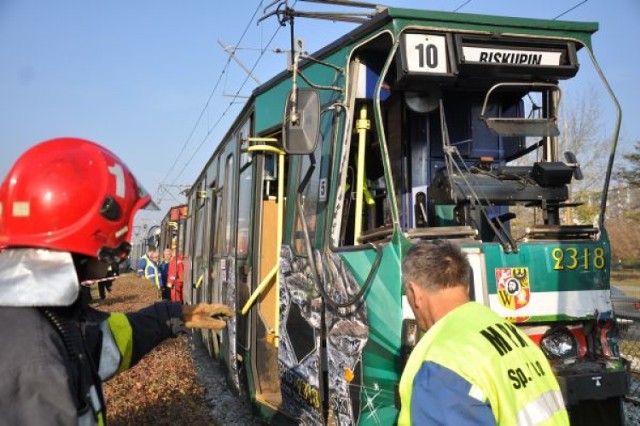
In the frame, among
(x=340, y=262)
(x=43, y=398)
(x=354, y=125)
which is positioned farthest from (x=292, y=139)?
(x=43, y=398)

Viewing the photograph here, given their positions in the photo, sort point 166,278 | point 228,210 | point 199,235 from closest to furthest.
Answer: point 228,210 → point 199,235 → point 166,278

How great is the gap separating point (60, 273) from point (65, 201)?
250 mm

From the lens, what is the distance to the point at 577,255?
3.42m

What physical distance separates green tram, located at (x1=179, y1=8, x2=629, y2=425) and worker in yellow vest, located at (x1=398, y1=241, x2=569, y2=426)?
0.94 m

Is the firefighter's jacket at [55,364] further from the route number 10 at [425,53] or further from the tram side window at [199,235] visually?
the tram side window at [199,235]

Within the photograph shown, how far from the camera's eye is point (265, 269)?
521 centimetres

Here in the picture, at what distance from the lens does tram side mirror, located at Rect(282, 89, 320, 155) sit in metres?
3.57

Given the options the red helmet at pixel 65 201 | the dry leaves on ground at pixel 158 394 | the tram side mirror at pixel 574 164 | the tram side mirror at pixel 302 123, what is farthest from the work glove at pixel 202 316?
the dry leaves on ground at pixel 158 394

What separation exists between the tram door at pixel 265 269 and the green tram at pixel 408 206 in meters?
0.02

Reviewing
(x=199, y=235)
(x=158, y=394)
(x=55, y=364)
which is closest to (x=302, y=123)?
(x=55, y=364)

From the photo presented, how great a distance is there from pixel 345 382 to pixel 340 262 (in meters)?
0.74

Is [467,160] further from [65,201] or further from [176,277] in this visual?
[176,277]

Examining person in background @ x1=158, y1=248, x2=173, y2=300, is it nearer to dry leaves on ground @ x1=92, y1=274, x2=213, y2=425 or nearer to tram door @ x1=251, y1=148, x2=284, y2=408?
dry leaves on ground @ x1=92, y1=274, x2=213, y2=425

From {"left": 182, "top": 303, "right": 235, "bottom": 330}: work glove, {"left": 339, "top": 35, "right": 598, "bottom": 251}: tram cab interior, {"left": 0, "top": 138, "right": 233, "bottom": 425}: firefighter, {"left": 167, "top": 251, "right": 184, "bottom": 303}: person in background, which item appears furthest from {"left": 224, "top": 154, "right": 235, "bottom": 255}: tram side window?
{"left": 167, "top": 251, "right": 184, "bottom": 303}: person in background
